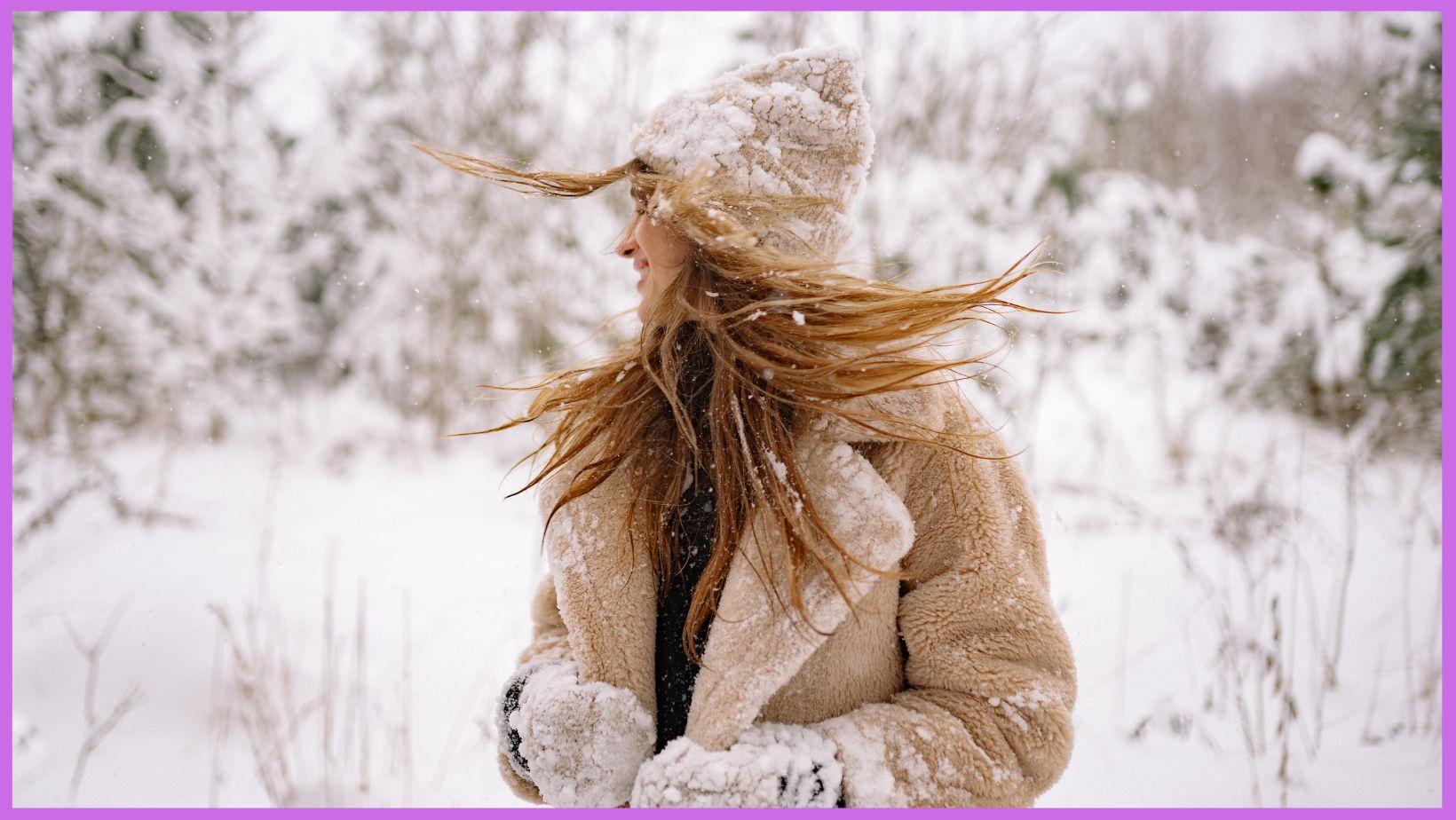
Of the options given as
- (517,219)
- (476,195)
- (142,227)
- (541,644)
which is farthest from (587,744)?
(142,227)

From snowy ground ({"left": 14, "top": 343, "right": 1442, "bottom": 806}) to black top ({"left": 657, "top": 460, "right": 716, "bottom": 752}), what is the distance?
0.67 m

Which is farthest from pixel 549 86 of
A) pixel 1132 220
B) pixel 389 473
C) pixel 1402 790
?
pixel 1402 790

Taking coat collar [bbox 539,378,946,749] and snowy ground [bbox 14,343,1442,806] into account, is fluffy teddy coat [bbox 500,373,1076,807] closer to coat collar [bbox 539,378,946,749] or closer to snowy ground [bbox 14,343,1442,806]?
coat collar [bbox 539,378,946,749]

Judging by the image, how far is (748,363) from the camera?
4.29ft

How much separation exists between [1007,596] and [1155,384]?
7.27 m

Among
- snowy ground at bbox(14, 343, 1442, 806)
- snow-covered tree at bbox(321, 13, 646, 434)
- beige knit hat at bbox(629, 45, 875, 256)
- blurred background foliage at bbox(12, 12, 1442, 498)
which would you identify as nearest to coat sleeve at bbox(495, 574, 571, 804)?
beige knit hat at bbox(629, 45, 875, 256)

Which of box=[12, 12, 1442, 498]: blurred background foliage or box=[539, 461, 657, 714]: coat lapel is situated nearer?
box=[539, 461, 657, 714]: coat lapel

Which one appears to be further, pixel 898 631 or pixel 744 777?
pixel 898 631

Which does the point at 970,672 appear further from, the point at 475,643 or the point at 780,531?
the point at 475,643

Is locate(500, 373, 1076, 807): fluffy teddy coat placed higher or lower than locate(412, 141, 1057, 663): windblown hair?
lower

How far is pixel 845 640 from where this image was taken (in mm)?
1281

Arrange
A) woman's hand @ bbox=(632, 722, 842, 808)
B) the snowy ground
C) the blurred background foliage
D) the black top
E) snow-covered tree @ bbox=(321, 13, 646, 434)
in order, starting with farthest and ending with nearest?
1. snow-covered tree @ bbox=(321, 13, 646, 434)
2. the blurred background foliage
3. the snowy ground
4. the black top
5. woman's hand @ bbox=(632, 722, 842, 808)

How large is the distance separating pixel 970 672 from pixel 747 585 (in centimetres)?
39

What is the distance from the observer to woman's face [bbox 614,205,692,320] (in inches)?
55.6
